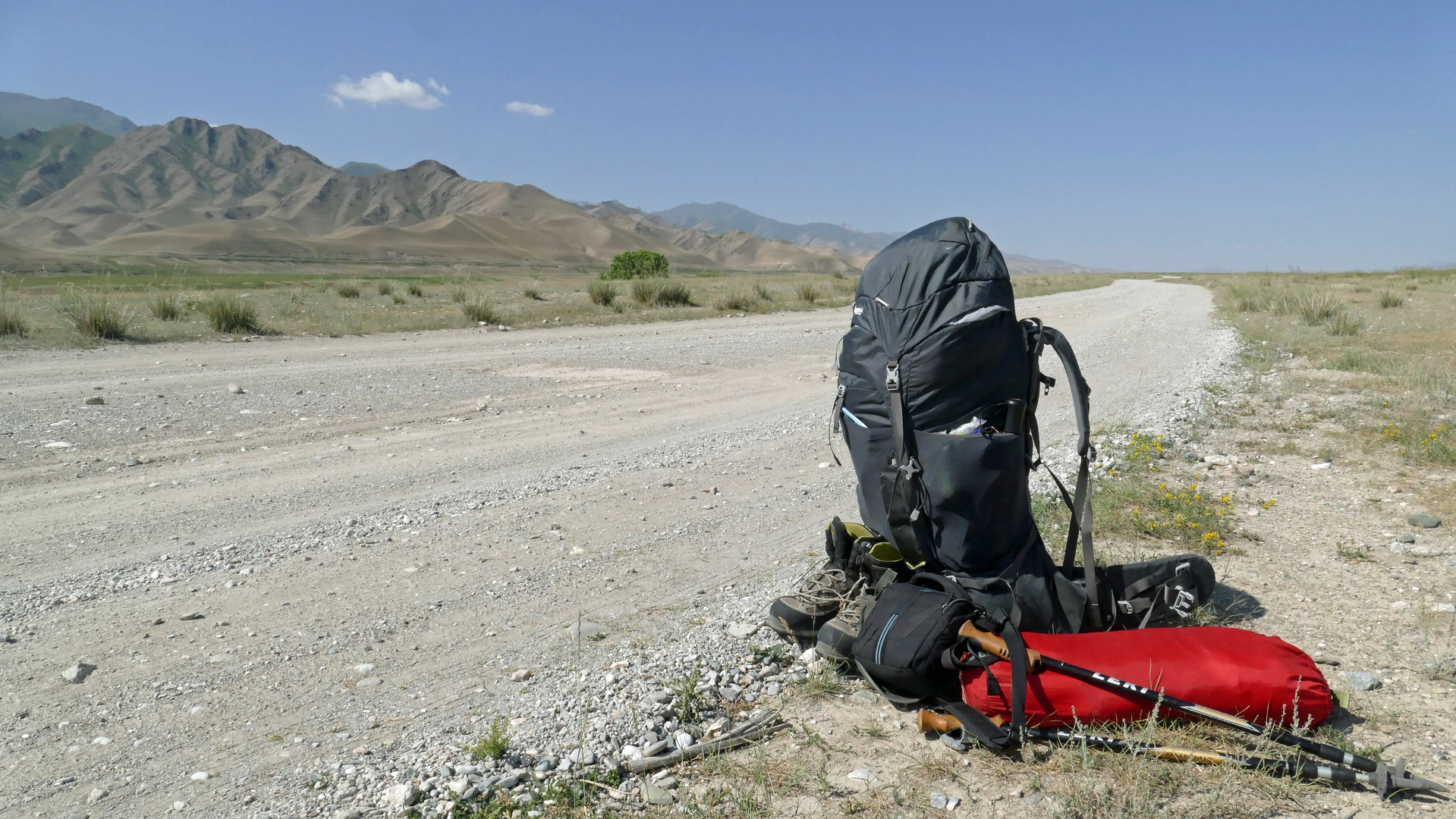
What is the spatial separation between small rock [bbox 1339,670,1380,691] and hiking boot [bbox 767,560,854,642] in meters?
1.92

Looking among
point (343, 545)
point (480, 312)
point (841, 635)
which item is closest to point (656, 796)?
point (841, 635)

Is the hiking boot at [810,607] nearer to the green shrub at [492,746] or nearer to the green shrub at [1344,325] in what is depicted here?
the green shrub at [492,746]

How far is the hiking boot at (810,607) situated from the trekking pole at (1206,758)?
2.58ft

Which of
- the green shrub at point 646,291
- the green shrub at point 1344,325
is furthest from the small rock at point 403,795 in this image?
the green shrub at point 646,291

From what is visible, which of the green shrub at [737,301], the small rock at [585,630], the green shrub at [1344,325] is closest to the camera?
the small rock at [585,630]

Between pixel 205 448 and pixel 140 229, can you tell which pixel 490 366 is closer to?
pixel 205 448

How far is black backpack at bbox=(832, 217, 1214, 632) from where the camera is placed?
2.96 meters

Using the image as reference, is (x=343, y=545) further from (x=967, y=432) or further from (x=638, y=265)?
(x=638, y=265)

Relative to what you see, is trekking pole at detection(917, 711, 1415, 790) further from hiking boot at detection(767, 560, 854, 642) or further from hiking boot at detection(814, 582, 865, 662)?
hiking boot at detection(767, 560, 854, 642)

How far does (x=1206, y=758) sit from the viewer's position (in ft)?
7.99

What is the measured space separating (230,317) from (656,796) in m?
13.9

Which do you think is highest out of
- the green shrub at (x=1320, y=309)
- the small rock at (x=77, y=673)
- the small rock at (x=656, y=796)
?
the green shrub at (x=1320, y=309)

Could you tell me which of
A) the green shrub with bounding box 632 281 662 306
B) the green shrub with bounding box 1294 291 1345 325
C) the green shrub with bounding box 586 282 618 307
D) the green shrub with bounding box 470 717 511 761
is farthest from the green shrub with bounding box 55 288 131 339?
the green shrub with bounding box 1294 291 1345 325

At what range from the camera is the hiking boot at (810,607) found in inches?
132
